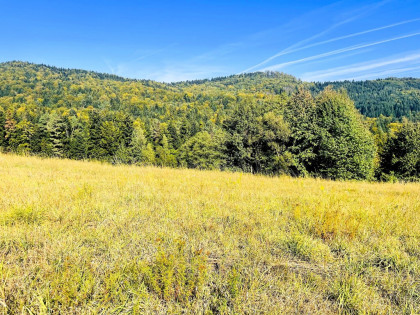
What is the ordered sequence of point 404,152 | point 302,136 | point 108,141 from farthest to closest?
point 108,141, point 404,152, point 302,136

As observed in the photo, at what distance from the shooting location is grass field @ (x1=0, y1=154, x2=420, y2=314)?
6.72ft

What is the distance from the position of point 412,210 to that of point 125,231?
6.02m

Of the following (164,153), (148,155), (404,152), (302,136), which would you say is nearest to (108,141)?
(148,155)

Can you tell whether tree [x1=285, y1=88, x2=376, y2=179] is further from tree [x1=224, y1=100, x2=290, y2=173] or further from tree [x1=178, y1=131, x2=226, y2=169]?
tree [x1=178, y1=131, x2=226, y2=169]

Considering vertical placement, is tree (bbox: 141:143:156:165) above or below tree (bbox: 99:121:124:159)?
below

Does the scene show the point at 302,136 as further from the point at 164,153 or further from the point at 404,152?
the point at 164,153

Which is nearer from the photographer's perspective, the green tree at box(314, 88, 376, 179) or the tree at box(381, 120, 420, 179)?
the green tree at box(314, 88, 376, 179)

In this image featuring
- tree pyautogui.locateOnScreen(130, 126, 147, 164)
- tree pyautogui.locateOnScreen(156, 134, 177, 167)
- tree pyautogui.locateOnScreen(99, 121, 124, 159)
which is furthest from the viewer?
tree pyautogui.locateOnScreen(156, 134, 177, 167)

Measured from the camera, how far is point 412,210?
496 cm

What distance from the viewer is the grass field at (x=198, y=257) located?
6.72ft

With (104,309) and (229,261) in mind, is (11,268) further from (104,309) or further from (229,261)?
(229,261)

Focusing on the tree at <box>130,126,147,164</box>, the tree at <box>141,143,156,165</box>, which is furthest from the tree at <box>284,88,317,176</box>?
the tree at <box>130,126,147,164</box>

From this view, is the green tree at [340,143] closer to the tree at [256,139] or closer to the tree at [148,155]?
the tree at [256,139]

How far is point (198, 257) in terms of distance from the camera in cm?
263
